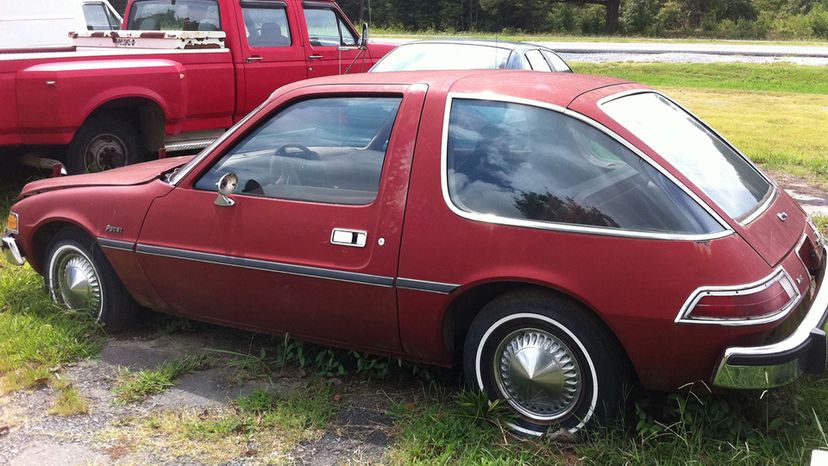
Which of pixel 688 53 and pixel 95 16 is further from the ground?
pixel 95 16

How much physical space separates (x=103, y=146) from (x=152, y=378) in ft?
13.8

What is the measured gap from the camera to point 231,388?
13.4 feet

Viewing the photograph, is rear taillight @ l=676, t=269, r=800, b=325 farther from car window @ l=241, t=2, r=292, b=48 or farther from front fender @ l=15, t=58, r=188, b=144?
car window @ l=241, t=2, r=292, b=48

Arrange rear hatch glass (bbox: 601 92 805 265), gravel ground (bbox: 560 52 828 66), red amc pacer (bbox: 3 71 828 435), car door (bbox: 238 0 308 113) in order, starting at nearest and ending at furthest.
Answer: red amc pacer (bbox: 3 71 828 435) < rear hatch glass (bbox: 601 92 805 265) < car door (bbox: 238 0 308 113) < gravel ground (bbox: 560 52 828 66)

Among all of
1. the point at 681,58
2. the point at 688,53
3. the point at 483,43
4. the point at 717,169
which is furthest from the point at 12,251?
the point at 688,53

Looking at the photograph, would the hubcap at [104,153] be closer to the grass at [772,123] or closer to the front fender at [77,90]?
the front fender at [77,90]

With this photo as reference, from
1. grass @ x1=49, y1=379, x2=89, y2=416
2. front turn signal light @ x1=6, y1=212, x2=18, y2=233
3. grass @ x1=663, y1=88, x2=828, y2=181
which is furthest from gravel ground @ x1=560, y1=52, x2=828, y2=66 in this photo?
grass @ x1=49, y1=379, x2=89, y2=416

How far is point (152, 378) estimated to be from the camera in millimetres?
4160

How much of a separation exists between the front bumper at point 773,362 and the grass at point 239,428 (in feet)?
5.60

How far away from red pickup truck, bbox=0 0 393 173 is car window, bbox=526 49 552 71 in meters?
2.21

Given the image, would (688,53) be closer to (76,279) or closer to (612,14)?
(612,14)

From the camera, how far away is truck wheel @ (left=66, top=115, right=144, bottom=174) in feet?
24.5

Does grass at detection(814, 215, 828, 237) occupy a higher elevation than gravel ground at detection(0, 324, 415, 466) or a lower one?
lower

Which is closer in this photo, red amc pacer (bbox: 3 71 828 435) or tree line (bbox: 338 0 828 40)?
red amc pacer (bbox: 3 71 828 435)
